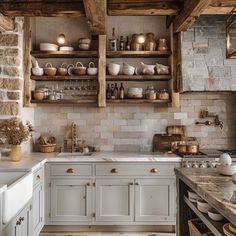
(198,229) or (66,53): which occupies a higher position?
(66,53)

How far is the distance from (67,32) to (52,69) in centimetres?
67

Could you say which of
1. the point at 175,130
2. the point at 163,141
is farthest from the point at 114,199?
the point at 175,130

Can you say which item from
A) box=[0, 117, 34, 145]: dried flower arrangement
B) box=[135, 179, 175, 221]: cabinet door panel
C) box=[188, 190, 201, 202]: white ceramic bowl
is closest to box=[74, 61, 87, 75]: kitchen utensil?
box=[0, 117, 34, 145]: dried flower arrangement

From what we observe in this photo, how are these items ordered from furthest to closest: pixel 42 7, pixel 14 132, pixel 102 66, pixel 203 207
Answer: pixel 102 66 → pixel 14 132 → pixel 42 7 → pixel 203 207

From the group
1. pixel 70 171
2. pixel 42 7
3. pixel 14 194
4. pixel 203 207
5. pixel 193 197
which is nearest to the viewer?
pixel 203 207

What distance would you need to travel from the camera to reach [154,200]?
3.92 metres

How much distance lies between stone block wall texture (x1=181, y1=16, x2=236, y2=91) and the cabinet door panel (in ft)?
4.57

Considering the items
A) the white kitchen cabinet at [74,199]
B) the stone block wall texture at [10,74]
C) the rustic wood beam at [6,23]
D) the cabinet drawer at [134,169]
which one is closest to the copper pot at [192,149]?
the cabinet drawer at [134,169]

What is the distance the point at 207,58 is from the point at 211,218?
2630 mm

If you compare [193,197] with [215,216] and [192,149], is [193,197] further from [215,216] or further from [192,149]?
[192,149]

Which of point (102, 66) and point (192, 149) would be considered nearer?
point (192, 149)

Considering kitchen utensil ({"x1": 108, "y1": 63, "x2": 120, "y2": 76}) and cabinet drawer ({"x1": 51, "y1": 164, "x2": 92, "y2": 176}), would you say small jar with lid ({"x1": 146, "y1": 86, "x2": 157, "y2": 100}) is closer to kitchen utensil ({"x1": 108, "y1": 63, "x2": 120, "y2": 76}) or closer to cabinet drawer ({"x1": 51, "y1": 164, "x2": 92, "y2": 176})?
kitchen utensil ({"x1": 108, "y1": 63, "x2": 120, "y2": 76})

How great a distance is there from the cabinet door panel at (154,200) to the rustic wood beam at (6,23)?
8.18 feet

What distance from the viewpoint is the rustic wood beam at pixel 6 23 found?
11.6ft
